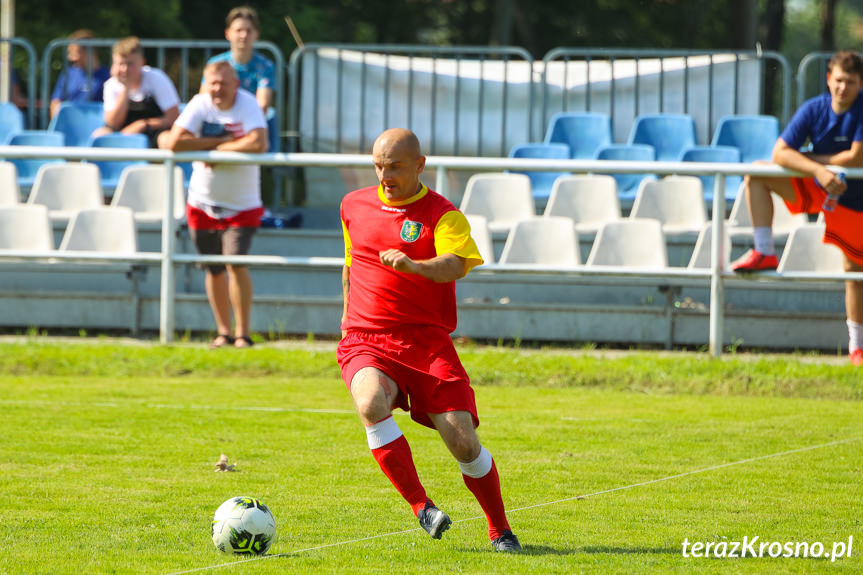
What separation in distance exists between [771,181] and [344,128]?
20.3ft

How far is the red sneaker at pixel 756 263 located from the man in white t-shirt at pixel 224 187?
3.82 meters

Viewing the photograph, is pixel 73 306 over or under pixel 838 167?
under

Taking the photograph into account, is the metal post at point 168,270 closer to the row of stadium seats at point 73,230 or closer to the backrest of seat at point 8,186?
the row of stadium seats at point 73,230

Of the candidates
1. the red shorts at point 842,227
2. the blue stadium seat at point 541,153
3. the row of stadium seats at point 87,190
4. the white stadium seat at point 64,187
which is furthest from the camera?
the blue stadium seat at point 541,153

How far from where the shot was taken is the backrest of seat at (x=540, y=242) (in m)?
10.6

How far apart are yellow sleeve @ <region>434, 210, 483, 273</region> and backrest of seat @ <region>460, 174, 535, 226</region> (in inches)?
250

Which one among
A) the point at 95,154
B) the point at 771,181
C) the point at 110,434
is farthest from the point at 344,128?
the point at 110,434

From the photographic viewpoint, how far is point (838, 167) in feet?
31.6

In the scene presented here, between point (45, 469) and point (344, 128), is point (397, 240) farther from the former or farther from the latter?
point (344, 128)

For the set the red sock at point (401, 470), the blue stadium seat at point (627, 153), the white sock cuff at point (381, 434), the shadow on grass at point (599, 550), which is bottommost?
the shadow on grass at point (599, 550)

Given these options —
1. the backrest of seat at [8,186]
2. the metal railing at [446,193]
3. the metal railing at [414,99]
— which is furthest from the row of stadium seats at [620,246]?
the backrest of seat at [8,186]

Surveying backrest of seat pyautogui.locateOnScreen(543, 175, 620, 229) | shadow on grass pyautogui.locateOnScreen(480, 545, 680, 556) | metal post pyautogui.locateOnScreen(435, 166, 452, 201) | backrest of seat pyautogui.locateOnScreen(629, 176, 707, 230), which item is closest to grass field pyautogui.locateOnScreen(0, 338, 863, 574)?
shadow on grass pyautogui.locateOnScreen(480, 545, 680, 556)

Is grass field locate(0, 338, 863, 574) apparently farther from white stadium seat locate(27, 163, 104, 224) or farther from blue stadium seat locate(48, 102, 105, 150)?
blue stadium seat locate(48, 102, 105, 150)

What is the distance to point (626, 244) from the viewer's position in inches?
416
